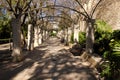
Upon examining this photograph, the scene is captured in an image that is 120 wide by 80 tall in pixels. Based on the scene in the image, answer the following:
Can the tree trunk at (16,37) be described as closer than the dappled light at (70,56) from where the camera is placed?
No

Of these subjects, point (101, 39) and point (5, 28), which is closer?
point (101, 39)

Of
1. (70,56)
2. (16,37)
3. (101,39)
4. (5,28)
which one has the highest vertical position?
(5,28)

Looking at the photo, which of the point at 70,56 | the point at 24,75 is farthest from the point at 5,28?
the point at 24,75

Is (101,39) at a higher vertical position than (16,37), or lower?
lower

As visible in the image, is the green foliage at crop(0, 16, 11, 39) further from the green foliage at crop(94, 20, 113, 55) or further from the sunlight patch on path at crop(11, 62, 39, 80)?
the sunlight patch on path at crop(11, 62, 39, 80)

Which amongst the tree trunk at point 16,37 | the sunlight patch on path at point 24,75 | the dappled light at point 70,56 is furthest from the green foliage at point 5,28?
the sunlight patch on path at point 24,75

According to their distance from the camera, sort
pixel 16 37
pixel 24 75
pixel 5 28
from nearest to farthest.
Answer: pixel 24 75, pixel 16 37, pixel 5 28

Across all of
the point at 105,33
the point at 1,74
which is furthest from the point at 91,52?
the point at 1,74

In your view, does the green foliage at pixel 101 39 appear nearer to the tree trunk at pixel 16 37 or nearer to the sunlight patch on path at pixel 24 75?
the tree trunk at pixel 16 37

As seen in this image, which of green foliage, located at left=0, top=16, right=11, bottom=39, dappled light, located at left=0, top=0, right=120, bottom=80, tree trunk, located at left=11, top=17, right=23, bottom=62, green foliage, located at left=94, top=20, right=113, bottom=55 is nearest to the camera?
→ dappled light, located at left=0, top=0, right=120, bottom=80

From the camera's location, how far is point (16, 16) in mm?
19000

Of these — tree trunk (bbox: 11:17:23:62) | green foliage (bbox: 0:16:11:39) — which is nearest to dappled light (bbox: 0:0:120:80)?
tree trunk (bbox: 11:17:23:62)

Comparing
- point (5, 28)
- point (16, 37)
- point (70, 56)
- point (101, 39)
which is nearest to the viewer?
point (16, 37)

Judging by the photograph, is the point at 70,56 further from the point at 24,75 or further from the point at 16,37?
the point at 24,75
